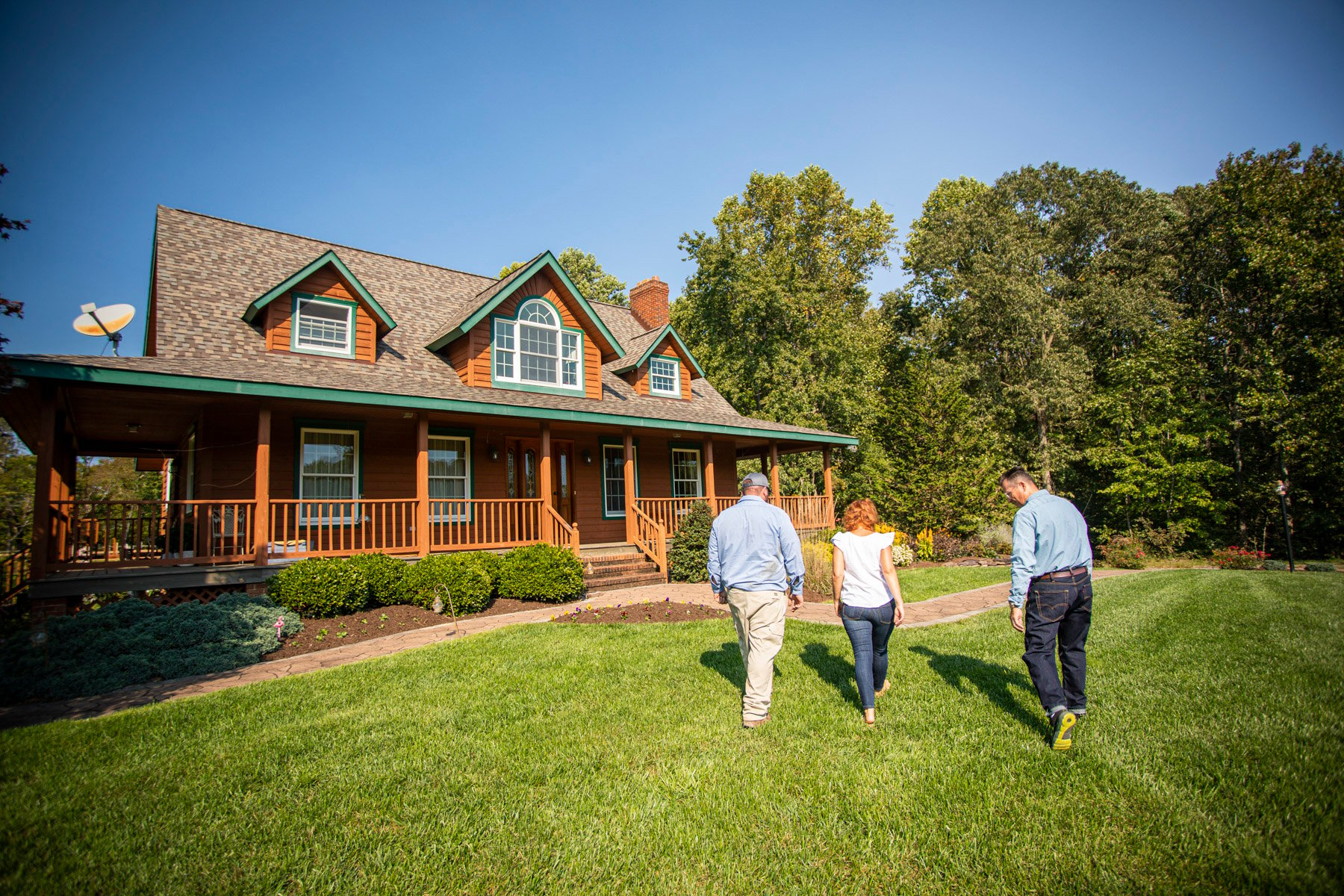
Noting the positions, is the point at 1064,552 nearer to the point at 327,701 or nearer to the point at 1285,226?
the point at 327,701

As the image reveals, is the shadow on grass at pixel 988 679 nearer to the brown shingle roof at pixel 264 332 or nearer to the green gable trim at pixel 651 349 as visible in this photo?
the brown shingle roof at pixel 264 332

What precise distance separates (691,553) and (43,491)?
33.7 ft

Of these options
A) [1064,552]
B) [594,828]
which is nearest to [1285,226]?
[1064,552]

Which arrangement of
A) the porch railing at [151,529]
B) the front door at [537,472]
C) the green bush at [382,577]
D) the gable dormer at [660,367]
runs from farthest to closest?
the gable dormer at [660,367] < the front door at [537,472] < the green bush at [382,577] < the porch railing at [151,529]

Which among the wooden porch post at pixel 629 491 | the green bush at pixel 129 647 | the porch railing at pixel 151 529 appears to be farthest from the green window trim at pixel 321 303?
the wooden porch post at pixel 629 491

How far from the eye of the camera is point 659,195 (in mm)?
16719

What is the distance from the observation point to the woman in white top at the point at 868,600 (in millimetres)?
4684

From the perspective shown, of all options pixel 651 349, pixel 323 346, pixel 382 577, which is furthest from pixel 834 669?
pixel 651 349

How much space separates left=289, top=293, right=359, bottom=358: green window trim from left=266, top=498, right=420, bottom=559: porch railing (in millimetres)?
2999

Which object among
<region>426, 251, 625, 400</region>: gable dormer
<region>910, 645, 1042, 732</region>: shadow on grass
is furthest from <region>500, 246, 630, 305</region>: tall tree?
<region>910, 645, 1042, 732</region>: shadow on grass

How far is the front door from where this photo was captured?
1548 cm

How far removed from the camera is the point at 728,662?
652 cm

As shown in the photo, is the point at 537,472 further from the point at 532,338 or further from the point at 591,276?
the point at 591,276

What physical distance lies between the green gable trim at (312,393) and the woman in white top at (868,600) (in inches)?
338
